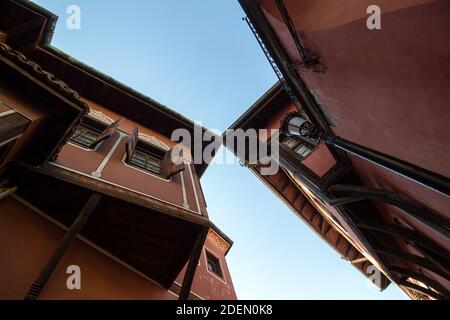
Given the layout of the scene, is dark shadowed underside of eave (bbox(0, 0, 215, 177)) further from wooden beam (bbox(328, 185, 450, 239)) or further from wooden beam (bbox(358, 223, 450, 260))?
wooden beam (bbox(358, 223, 450, 260))

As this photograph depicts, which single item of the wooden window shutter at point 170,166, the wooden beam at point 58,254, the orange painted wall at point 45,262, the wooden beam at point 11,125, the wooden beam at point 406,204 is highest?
the wooden beam at point 406,204

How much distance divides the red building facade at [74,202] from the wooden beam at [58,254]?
0.05ft

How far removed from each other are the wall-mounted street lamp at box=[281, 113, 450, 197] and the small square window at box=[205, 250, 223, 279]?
591cm

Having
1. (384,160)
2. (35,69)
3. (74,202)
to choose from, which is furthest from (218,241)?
(35,69)

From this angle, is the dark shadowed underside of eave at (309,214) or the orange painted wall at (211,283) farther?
the dark shadowed underside of eave at (309,214)

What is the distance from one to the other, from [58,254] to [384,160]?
5342mm

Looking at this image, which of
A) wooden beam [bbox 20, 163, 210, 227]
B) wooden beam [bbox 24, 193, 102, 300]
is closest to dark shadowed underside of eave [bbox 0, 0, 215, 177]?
wooden beam [bbox 20, 163, 210, 227]

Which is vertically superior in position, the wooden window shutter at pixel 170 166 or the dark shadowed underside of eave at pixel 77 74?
the dark shadowed underside of eave at pixel 77 74

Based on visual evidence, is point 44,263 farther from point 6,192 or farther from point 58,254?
point 6,192

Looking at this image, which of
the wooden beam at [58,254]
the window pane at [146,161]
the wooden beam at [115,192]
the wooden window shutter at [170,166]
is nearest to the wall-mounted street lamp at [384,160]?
the wooden beam at [115,192]

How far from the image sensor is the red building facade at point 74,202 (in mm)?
4633

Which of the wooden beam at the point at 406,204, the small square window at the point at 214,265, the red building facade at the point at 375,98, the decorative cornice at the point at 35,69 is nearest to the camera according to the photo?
the red building facade at the point at 375,98

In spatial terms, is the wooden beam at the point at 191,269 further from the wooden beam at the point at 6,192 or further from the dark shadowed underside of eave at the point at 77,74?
the dark shadowed underside of eave at the point at 77,74
